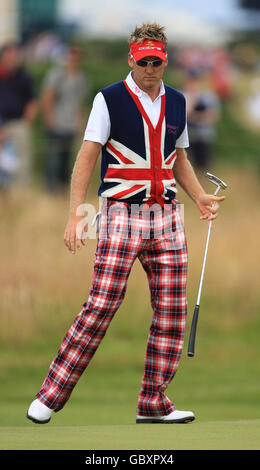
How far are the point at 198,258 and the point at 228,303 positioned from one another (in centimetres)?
79

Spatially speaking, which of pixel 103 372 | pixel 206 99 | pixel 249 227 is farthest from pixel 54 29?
pixel 103 372

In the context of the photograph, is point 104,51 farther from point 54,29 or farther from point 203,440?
point 203,440

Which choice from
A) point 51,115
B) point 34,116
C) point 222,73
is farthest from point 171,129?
point 222,73

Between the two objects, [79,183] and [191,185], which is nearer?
[79,183]

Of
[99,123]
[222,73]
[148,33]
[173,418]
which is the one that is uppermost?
[222,73]

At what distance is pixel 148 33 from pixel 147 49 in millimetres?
135

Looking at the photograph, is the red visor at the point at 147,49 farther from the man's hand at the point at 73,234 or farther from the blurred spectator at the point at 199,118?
the blurred spectator at the point at 199,118

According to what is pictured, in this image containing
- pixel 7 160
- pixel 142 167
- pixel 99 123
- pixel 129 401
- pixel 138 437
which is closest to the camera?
pixel 138 437

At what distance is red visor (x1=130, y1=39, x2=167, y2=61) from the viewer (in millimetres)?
6207

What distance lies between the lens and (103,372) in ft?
35.8

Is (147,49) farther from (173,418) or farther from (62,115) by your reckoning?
(62,115)

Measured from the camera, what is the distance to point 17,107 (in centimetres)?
1545

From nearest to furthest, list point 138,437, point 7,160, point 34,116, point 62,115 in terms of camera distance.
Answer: point 138,437 < point 7,160 < point 34,116 < point 62,115

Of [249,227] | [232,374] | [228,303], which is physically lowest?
[232,374]
